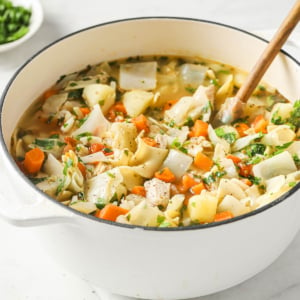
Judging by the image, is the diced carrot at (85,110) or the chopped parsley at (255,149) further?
the diced carrot at (85,110)

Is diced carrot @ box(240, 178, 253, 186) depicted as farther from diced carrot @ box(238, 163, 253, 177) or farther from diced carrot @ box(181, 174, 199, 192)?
diced carrot @ box(181, 174, 199, 192)

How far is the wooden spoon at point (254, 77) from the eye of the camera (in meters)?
3.13

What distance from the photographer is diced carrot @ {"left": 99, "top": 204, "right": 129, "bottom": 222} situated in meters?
2.59

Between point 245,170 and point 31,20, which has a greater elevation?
point 245,170

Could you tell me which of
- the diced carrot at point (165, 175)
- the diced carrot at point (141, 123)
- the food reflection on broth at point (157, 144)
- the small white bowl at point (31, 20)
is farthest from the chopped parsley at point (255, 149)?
the small white bowl at point (31, 20)

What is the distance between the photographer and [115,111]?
330cm

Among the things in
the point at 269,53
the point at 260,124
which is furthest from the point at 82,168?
the point at 269,53

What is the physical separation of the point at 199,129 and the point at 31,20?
176cm

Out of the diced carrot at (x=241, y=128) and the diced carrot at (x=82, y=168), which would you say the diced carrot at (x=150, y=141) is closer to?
the diced carrot at (x=82, y=168)

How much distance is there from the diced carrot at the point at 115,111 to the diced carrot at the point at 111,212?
28.7 inches

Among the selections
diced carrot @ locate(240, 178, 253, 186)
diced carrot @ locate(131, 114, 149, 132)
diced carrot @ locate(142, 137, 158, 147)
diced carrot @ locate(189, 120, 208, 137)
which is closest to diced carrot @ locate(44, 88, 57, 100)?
diced carrot @ locate(131, 114, 149, 132)

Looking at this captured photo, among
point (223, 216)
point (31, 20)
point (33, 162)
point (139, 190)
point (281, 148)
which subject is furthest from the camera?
point (31, 20)

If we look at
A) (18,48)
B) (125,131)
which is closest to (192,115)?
(125,131)

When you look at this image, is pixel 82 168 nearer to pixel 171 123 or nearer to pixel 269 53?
pixel 171 123
